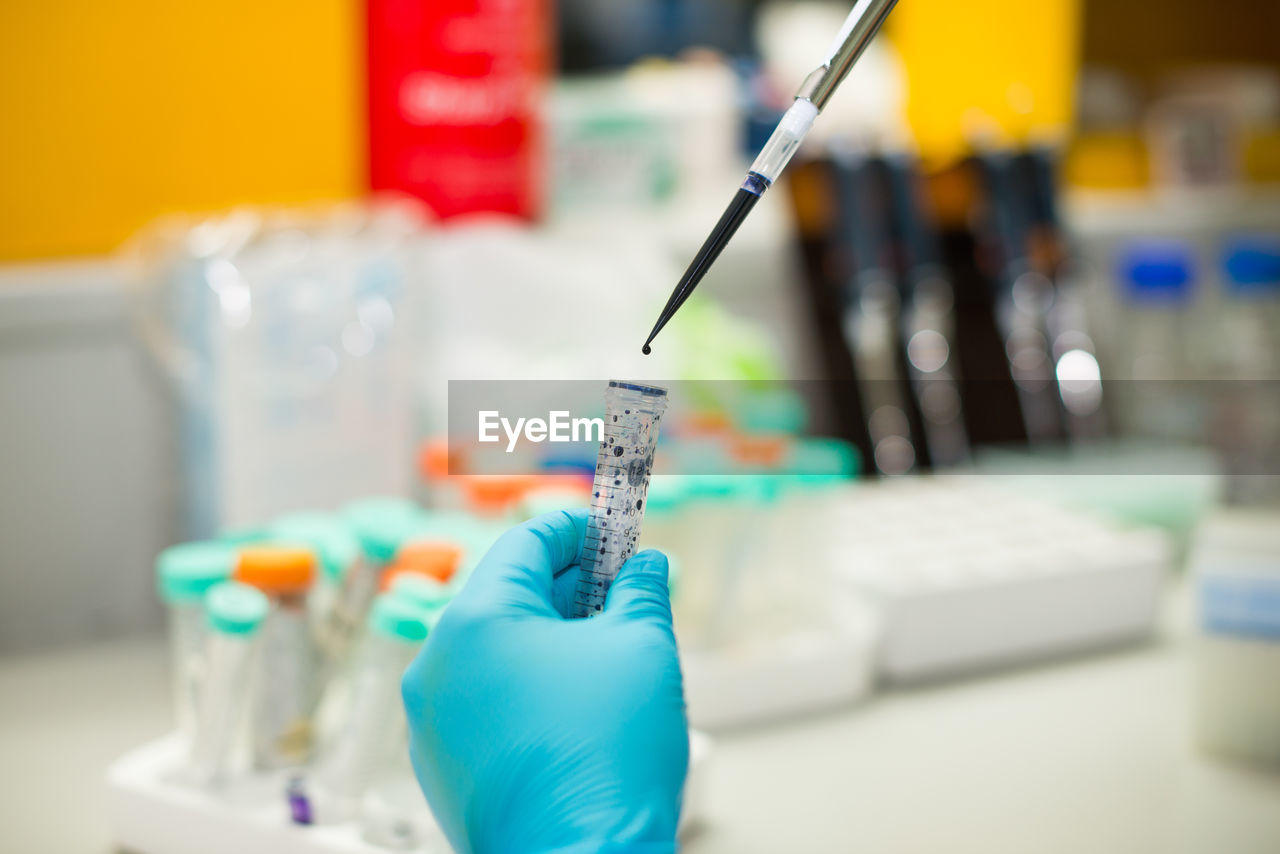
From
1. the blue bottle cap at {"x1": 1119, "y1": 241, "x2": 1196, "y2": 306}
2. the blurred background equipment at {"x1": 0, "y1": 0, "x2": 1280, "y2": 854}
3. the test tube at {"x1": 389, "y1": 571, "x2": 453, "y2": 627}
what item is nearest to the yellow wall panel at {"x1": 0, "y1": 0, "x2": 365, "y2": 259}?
the blurred background equipment at {"x1": 0, "y1": 0, "x2": 1280, "y2": 854}

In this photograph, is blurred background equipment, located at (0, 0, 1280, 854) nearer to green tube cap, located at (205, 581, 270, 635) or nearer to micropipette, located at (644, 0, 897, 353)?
green tube cap, located at (205, 581, 270, 635)

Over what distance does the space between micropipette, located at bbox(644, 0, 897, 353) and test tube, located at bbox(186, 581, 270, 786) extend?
0.37m

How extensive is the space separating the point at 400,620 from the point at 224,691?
0.51ft

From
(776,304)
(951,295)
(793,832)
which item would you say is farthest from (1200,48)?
(793,832)

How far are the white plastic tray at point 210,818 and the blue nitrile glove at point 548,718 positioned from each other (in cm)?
17

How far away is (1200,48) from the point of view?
2430mm

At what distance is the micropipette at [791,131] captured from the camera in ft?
1.65

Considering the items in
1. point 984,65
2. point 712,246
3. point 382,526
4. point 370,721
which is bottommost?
point 370,721

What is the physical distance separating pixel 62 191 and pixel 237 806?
0.80 metres

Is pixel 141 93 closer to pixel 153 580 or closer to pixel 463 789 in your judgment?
pixel 153 580

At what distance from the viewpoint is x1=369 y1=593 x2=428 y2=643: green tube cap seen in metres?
0.69

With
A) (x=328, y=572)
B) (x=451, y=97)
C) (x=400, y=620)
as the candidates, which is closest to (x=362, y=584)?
(x=328, y=572)

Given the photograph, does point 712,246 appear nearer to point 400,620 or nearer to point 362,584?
point 400,620

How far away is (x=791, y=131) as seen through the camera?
52 centimetres
